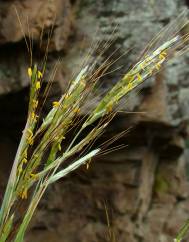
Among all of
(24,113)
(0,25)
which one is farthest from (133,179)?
(0,25)

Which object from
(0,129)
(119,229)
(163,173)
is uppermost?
(0,129)

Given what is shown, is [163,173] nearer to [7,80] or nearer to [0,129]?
[0,129]

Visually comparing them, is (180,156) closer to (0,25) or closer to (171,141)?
(171,141)

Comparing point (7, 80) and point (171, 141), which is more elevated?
point (7, 80)

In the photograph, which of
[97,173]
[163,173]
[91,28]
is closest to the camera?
[91,28]

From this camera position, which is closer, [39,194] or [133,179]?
[39,194]

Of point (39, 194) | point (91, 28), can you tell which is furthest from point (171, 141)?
point (39, 194)

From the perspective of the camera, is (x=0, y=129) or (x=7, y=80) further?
(x=0, y=129)

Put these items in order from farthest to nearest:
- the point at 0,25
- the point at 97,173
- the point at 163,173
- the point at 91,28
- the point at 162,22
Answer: the point at 163,173 < the point at 97,173 < the point at 162,22 < the point at 91,28 < the point at 0,25

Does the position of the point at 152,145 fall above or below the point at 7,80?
below
